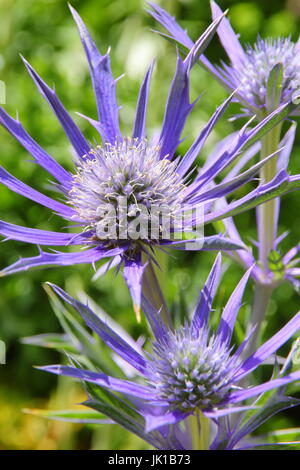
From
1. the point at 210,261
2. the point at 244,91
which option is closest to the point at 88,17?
the point at 210,261

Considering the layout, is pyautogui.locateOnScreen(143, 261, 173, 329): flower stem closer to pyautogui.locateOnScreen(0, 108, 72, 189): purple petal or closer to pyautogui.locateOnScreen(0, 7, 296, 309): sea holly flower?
pyautogui.locateOnScreen(0, 7, 296, 309): sea holly flower

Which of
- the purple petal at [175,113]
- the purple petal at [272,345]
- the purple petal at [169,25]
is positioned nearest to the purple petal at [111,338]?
the purple petal at [272,345]

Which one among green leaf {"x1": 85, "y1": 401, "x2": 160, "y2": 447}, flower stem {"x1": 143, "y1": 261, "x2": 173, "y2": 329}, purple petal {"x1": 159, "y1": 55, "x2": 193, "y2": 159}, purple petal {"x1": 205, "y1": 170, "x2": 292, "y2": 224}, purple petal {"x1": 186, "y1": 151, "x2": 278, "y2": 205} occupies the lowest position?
green leaf {"x1": 85, "y1": 401, "x2": 160, "y2": 447}

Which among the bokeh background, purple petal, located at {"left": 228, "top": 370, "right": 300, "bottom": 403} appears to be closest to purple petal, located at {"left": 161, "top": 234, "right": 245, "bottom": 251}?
purple petal, located at {"left": 228, "top": 370, "right": 300, "bottom": 403}

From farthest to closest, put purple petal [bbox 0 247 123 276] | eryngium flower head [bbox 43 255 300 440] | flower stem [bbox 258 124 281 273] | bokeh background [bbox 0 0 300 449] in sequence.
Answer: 1. bokeh background [bbox 0 0 300 449]
2. flower stem [bbox 258 124 281 273]
3. eryngium flower head [bbox 43 255 300 440]
4. purple petal [bbox 0 247 123 276]

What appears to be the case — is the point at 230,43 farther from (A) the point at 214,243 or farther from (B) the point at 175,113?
(A) the point at 214,243

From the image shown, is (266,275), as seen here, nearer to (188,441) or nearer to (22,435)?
(188,441)

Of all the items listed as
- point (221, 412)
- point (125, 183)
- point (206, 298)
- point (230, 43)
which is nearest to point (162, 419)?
point (221, 412)
